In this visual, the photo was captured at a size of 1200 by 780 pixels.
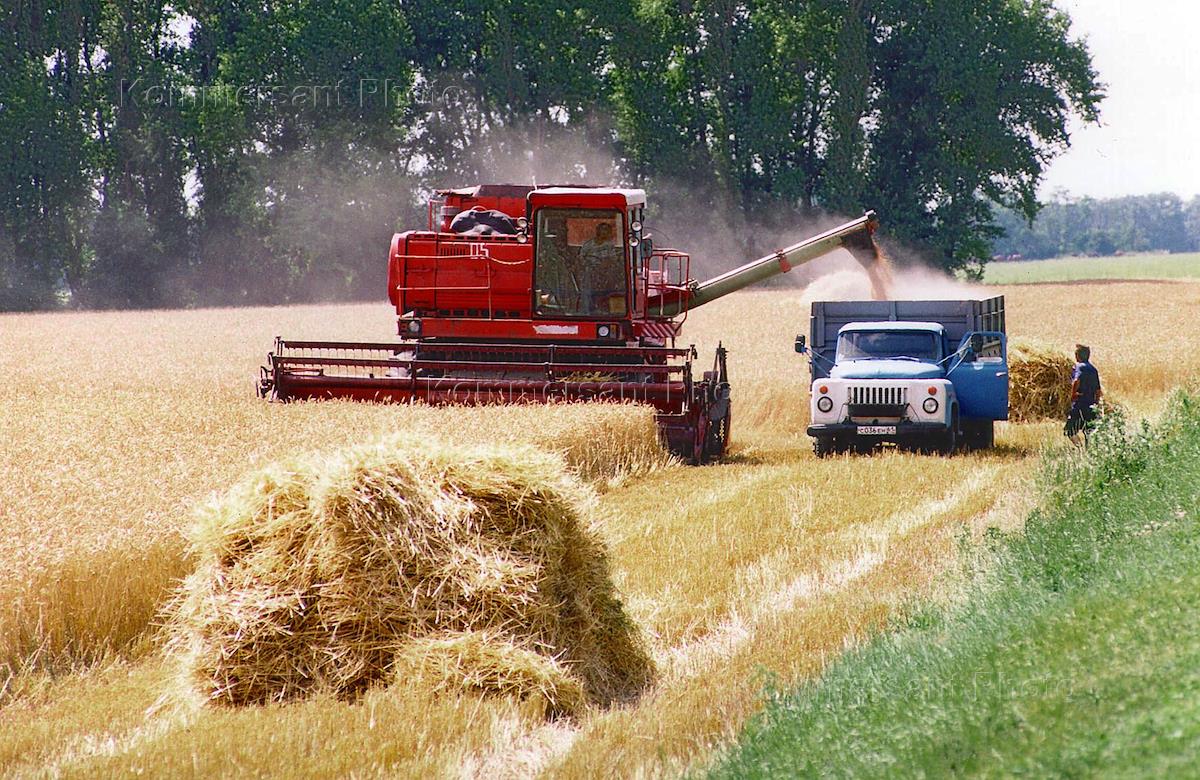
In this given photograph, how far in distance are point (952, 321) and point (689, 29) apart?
139 ft

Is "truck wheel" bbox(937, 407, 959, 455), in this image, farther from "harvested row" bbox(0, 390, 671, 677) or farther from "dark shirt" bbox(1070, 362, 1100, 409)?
"harvested row" bbox(0, 390, 671, 677)

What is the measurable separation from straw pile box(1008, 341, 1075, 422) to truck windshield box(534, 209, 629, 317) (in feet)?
20.3

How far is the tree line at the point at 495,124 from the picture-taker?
54750 millimetres

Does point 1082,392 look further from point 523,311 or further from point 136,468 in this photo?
point 136,468

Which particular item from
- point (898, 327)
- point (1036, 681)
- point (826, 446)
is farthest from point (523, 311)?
point (1036, 681)

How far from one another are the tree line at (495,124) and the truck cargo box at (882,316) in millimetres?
37349

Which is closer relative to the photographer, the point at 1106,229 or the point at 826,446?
the point at 826,446

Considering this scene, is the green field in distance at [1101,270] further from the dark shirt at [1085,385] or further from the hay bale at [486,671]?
the hay bale at [486,671]

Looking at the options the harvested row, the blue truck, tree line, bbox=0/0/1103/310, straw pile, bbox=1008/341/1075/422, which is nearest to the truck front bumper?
the blue truck

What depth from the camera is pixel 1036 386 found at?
20125 millimetres

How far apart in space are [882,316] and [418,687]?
12518 millimetres

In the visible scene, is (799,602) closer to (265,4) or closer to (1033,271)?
(265,4)

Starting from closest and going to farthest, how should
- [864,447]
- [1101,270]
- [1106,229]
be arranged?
1. [864,447]
2. [1101,270]
3. [1106,229]

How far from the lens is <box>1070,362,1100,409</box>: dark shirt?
15.8m
